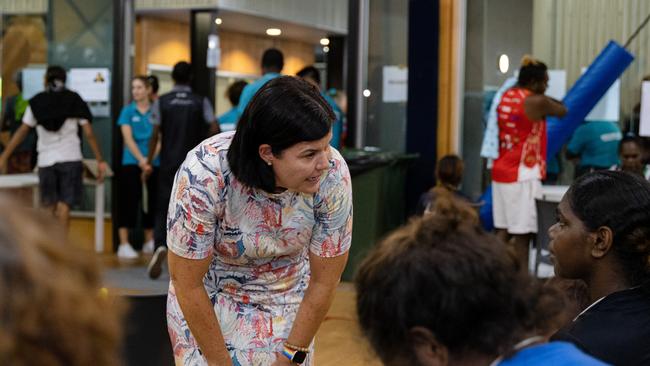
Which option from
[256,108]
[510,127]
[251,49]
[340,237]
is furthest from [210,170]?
[251,49]

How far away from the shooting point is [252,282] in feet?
8.76

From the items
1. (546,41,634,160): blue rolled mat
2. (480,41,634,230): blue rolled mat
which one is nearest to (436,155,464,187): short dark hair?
(480,41,634,230): blue rolled mat

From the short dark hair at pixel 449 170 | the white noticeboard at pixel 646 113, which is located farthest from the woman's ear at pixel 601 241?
the short dark hair at pixel 449 170

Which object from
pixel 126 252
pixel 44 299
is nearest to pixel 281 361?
pixel 44 299

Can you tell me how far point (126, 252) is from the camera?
30.9 feet

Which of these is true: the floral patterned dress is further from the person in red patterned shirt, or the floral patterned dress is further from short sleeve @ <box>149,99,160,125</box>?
short sleeve @ <box>149,99,160,125</box>

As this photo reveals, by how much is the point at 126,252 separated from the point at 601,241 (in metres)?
7.33

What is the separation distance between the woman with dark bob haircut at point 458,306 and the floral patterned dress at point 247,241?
1021mm

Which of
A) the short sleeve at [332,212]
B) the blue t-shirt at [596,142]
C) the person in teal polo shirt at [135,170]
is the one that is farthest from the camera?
the person in teal polo shirt at [135,170]

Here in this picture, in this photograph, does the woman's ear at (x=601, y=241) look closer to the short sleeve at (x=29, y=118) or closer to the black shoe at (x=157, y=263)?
the black shoe at (x=157, y=263)

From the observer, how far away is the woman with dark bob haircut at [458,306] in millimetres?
1496

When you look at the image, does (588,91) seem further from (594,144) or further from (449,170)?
(449,170)

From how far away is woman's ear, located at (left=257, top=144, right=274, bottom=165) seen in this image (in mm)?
2479

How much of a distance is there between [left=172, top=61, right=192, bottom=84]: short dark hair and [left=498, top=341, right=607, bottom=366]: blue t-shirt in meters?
6.93
